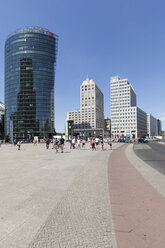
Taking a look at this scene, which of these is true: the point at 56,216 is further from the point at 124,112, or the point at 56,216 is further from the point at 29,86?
the point at 124,112

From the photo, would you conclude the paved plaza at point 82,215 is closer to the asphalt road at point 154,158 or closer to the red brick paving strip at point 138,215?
the red brick paving strip at point 138,215

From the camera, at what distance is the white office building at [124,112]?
145m

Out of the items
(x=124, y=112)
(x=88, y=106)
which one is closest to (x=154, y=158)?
(x=124, y=112)

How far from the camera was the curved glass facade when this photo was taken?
104750 millimetres

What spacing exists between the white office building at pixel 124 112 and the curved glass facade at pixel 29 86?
71279mm

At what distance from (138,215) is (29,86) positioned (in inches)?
4421

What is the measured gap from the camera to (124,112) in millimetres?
152500

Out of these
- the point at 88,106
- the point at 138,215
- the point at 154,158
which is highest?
the point at 88,106

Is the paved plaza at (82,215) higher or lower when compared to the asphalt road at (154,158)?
higher

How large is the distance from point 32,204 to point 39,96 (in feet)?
352

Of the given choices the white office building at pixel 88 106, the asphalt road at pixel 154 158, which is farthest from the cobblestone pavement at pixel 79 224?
the white office building at pixel 88 106

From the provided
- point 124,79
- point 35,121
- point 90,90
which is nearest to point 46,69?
point 35,121

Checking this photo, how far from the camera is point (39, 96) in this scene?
4141 inches

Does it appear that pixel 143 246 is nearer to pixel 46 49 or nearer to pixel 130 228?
pixel 130 228
